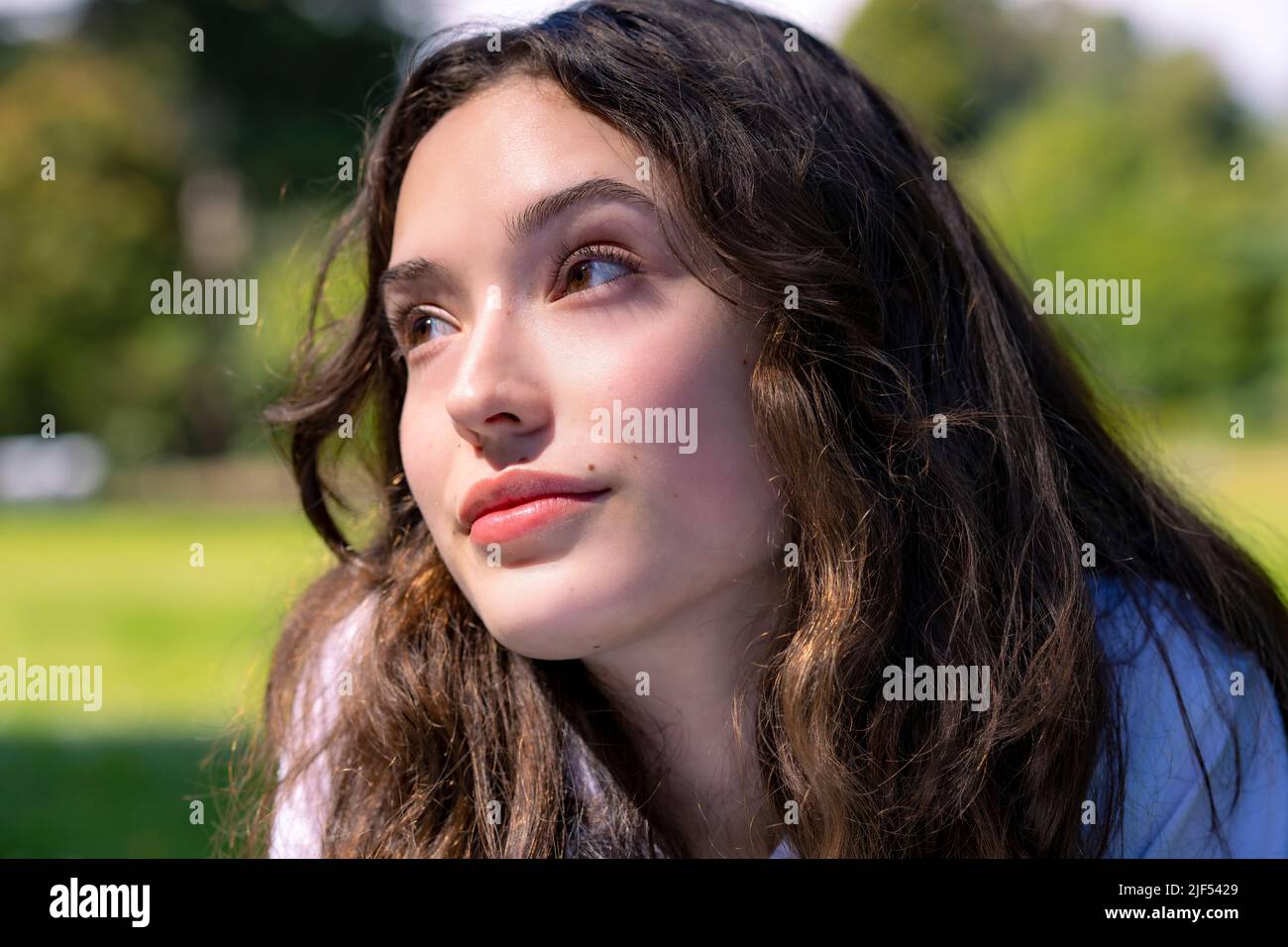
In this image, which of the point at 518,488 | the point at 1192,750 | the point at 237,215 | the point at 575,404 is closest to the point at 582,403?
the point at 575,404

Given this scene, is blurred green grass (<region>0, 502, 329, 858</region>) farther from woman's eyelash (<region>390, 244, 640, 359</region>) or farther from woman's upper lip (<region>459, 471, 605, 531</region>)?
woman's eyelash (<region>390, 244, 640, 359</region>)

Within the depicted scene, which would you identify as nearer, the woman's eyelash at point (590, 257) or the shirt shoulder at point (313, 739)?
the woman's eyelash at point (590, 257)

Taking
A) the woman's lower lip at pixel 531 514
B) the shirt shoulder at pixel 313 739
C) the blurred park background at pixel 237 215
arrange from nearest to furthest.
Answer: the woman's lower lip at pixel 531 514, the shirt shoulder at pixel 313 739, the blurred park background at pixel 237 215

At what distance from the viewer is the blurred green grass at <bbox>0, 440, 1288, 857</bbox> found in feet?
12.1

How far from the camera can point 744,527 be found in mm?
2008

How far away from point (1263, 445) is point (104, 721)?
21334mm

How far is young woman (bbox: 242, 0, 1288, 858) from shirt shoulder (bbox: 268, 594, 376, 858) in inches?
1.4

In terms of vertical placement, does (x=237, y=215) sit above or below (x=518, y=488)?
above

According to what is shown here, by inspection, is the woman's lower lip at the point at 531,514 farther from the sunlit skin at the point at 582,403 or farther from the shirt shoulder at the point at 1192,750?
the shirt shoulder at the point at 1192,750

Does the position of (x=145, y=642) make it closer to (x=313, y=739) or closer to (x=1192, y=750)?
(x=313, y=739)

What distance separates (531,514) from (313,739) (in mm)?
981

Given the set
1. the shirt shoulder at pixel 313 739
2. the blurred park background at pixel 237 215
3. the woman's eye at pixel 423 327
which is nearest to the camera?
the woman's eye at pixel 423 327

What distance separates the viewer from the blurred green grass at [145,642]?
12.1ft

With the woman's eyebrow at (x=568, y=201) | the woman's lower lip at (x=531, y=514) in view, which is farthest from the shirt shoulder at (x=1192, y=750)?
the woman's eyebrow at (x=568, y=201)
